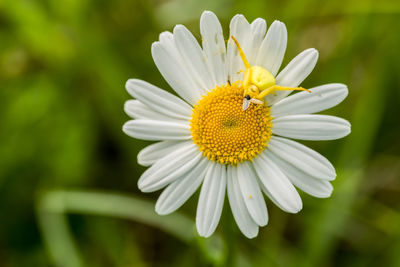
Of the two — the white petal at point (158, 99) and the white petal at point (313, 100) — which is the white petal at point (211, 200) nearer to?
the white petal at point (158, 99)

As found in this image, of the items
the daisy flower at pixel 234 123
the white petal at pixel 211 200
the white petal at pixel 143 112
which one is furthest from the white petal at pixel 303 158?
the white petal at pixel 143 112

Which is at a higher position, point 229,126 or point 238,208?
point 229,126

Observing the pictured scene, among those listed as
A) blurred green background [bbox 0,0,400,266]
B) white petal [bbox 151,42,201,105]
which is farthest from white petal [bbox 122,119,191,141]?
blurred green background [bbox 0,0,400,266]

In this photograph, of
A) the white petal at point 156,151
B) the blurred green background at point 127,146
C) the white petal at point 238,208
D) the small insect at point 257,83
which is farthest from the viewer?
the blurred green background at point 127,146

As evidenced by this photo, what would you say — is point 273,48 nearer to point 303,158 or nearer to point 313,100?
point 313,100

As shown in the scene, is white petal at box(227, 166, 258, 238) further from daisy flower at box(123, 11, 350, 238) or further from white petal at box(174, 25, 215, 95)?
white petal at box(174, 25, 215, 95)

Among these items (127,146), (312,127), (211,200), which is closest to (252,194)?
(211,200)
